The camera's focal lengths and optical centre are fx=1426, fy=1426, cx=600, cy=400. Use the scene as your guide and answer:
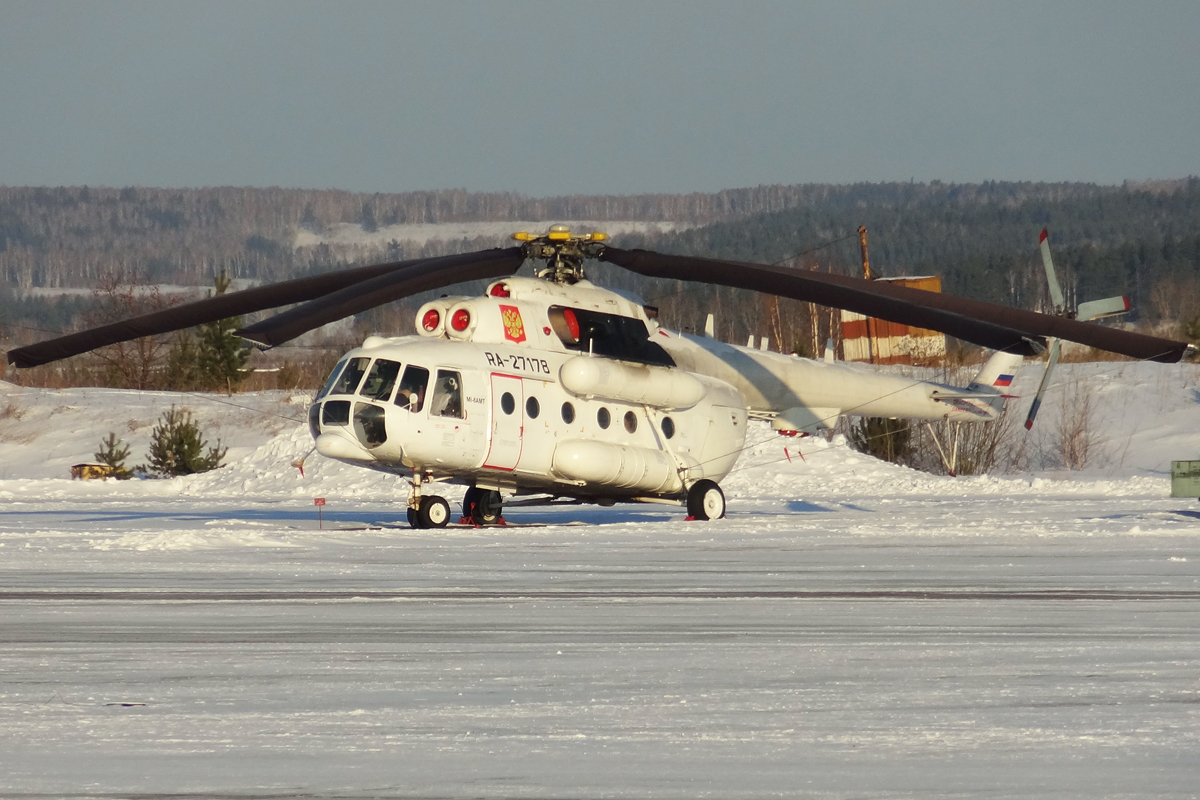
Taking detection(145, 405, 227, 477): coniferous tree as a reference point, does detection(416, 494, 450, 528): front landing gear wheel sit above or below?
below

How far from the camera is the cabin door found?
18.4 meters

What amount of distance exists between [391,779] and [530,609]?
16.6 ft

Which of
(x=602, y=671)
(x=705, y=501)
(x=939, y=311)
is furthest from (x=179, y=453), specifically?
(x=602, y=671)

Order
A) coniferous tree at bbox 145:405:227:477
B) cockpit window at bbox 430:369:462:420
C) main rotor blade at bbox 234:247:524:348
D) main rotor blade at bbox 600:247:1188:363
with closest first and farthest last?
main rotor blade at bbox 600:247:1188:363, main rotor blade at bbox 234:247:524:348, cockpit window at bbox 430:369:462:420, coniferous tree at bbox 145:405:227:477

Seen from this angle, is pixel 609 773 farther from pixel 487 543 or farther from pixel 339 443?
pixel 339 443

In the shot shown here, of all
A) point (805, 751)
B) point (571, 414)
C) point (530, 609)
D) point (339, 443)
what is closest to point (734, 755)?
point (805, 751)

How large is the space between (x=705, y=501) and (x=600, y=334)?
9.37 feet

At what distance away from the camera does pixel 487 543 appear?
16359 millimetres

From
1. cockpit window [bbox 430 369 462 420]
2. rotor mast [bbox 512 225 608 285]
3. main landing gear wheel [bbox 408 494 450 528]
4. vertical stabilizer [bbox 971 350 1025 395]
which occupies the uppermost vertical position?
rotor mast [bbox 512 225 608 285]

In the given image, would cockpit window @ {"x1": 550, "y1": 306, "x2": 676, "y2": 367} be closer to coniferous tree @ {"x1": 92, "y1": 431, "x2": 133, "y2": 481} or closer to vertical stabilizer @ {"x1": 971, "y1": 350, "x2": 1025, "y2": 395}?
vertical stabilizer @ {"x1": 971, "y1": 350, "x2": 1025, "y2": 395}

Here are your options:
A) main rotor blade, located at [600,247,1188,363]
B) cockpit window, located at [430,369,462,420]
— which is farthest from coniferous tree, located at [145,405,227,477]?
main rotor blade, located at [600,247,1188,363]

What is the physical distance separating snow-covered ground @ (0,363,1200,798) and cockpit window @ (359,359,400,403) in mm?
1769

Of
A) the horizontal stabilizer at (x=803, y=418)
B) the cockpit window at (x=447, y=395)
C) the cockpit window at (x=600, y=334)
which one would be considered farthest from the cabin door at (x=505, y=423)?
the horizontal stabilizer at (x=803, y=418)

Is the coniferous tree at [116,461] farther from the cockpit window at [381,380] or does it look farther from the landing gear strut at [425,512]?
the cockpit window at [381,380]
